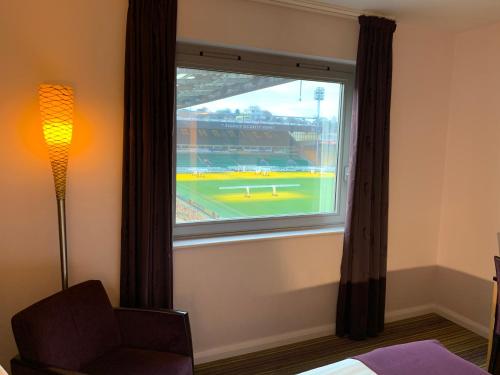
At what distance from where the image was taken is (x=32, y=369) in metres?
1.65

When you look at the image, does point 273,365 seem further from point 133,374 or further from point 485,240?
point 485,240

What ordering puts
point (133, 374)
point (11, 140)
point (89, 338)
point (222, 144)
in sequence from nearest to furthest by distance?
1. point (133, 374)
2. point (89, 338)
3. point (11, 140)
4. point (222, 144)

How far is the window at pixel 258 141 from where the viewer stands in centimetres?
267

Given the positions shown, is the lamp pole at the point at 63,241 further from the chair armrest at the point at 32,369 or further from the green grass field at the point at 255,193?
the green grass field at the point at 255,193

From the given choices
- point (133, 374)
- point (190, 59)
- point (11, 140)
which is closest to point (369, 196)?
point (190, 59)

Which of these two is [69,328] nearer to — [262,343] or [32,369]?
[32,369]

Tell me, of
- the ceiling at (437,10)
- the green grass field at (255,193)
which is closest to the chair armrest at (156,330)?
the green grass field at (255,193)

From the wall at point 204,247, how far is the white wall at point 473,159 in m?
0.10

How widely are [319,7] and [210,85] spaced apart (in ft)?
2.99

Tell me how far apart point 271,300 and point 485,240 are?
5.71 ft

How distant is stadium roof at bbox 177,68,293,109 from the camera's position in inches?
103

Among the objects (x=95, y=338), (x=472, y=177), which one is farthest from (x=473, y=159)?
(x=95, y=338)

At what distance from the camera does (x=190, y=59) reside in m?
2.54

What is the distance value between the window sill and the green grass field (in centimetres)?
16
